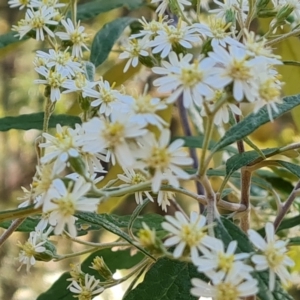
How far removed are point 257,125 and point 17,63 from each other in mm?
1417

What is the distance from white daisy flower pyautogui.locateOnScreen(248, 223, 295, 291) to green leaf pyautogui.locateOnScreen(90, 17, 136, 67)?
0.42 metres

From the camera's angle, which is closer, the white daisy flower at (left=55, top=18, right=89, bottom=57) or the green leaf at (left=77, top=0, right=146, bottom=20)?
the white daisy flower at (left=55, top=18, right=89, bottom=57)

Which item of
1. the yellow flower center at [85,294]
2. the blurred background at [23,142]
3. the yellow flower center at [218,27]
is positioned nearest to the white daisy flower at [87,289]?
the yellow flower center at [85,294]

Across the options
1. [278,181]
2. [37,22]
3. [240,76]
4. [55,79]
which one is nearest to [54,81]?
[55,79]

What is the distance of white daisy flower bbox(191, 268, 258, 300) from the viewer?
0.29 metres

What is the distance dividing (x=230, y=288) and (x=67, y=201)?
4.2 inches

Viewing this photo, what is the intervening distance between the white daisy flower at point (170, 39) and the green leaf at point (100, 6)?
39 centimetres

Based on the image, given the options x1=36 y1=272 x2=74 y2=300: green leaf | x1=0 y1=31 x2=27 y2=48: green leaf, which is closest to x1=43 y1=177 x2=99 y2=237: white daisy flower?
x1=36 y1=272 x2=74 y2=300: green leaf

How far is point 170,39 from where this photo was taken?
1.43 feet

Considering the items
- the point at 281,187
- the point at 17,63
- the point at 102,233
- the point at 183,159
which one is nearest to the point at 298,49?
the point at 281,187

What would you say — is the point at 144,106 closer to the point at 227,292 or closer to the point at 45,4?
the point at 227,292

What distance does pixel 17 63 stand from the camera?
5.55ft

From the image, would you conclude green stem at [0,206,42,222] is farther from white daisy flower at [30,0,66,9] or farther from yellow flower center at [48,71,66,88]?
white daisy flower at [30,0,66,9]

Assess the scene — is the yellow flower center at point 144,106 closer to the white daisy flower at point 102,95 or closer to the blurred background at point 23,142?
the white daisy flower at point 102,95
